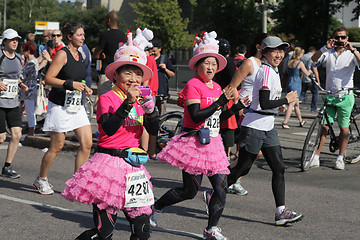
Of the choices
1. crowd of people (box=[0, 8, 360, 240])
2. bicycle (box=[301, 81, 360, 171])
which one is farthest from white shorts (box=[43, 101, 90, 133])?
bicycle (box=[301, 81, 360, 171])

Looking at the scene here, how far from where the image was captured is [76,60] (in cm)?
670

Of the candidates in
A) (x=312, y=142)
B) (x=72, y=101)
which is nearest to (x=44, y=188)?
(x=72, y=101)

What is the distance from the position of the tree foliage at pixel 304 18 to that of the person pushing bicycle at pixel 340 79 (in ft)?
79.0

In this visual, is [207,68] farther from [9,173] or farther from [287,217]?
[9,173]

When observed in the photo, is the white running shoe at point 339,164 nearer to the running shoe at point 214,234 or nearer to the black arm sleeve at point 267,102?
the black arm sleeve at point 267,102

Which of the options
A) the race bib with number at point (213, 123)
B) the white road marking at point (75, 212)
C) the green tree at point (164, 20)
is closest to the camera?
the race bib with number at point (213, 123)

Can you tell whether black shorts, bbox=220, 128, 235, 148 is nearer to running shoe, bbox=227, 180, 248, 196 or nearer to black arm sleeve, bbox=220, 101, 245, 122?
running shoe, bbox=227, 180, 248, 196

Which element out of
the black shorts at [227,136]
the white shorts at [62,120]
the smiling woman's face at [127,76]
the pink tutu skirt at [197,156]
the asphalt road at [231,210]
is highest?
the smiling woman's face at [127,76]

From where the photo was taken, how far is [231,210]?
20.9 ft

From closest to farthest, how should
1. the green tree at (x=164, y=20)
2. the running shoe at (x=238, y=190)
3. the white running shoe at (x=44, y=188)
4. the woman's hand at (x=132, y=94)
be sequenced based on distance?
the woman's hand at (x=132, y=94), the white running shoe at (x=44, y=188), the running shoe at (x=238, y=190), the green tree at (x=164, y=20)

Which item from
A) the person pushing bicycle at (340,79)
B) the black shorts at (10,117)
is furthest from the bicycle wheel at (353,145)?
the black shorts at (10,117)

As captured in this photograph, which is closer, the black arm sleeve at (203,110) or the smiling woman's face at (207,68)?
the black arm sleeve at (203,110)

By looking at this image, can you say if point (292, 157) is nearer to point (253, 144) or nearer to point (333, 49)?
point (333, 49)

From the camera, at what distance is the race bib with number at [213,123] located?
5227 millimetres
